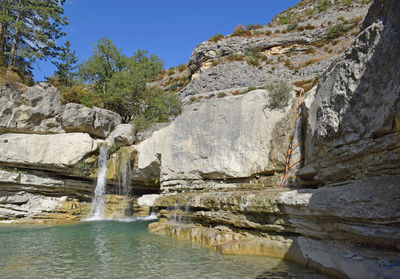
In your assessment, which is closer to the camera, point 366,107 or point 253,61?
point 366,107

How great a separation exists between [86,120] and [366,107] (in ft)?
55.1

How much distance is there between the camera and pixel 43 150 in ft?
51.3

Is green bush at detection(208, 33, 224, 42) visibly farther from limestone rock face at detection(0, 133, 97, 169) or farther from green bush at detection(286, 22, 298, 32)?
limestone rock face at detection(0, 133, 97, 169)

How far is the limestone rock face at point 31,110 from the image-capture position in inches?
647

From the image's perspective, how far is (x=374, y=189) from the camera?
4.56m

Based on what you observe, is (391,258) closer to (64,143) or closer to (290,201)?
(290,201)

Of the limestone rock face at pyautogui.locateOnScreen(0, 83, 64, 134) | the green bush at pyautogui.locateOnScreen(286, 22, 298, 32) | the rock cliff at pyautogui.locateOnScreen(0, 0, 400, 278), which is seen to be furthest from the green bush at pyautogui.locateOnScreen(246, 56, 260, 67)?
the limestone rock face at pyautogui.locateOnScreen(0, 83, 64, 134)

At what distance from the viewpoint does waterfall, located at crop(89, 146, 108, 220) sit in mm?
16641

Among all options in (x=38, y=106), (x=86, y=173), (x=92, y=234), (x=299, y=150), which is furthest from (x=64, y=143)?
(x=299, y=150)

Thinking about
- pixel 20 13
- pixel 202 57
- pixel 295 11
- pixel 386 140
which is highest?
pixel 295 11

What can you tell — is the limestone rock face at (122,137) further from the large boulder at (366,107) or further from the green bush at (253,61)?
the green bush at (253,61)

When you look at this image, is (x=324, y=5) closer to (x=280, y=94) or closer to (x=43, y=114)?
(x=280, y=94)

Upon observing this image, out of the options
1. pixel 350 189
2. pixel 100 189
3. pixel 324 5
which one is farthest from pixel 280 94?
pixel 324 5

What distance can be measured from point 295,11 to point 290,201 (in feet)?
198
